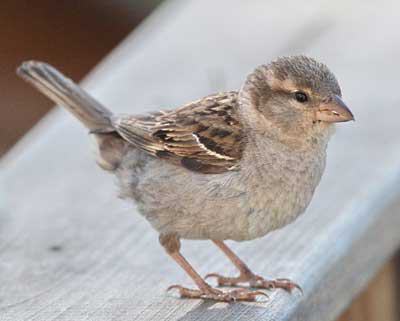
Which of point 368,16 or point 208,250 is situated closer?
point 208,250

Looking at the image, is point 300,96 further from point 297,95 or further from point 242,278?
point 242,278

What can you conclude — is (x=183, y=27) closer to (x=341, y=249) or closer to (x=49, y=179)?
(x=49, y=179)

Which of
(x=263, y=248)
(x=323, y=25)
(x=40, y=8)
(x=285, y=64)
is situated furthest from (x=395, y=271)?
(x=40, y=8)

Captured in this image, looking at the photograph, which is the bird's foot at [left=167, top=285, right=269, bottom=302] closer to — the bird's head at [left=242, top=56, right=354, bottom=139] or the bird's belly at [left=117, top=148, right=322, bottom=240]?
the bird's belly at [left=117, top=148, right=322, bottom=240]

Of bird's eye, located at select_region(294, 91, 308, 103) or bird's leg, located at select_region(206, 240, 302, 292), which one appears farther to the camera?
bird's eye, located at select_region(294, 91, 308, 103)

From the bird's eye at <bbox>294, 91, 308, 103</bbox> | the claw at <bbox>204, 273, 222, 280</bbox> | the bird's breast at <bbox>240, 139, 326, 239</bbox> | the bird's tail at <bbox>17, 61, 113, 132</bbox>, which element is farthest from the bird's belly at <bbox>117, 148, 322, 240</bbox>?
the bird's tail at <bbox>17, 61, 113, 132</bbox>
